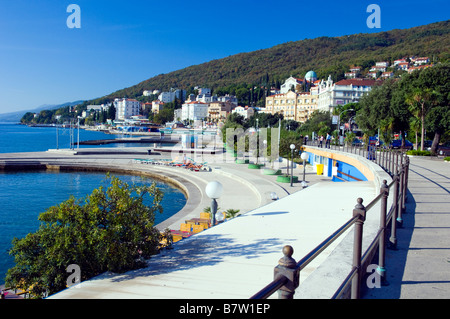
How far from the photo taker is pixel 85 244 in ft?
23.1

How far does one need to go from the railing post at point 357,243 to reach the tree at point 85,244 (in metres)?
4.75

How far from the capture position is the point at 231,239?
8812mm

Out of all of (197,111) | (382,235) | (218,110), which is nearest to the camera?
(382,235)

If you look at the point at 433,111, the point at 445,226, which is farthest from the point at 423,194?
the point at 433,111

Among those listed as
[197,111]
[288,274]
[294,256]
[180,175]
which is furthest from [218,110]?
[288,274]

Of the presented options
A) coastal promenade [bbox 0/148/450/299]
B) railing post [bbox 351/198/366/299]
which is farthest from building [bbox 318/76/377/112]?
Answer: railing post [bbox 351/198/366/299]

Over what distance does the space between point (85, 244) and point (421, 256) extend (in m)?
5.74

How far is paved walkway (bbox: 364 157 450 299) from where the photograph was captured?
13.7ft

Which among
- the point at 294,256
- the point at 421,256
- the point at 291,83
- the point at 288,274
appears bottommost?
the point at 294,256

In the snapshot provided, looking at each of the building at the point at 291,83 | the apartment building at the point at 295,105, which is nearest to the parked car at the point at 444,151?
the apartment building at the point at 295,105

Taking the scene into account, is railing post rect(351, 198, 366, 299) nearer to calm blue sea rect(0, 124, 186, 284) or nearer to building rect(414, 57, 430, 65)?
calm blue sea rect(0, 124, 186, 284)

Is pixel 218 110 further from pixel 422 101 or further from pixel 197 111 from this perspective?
pixel 422 101
